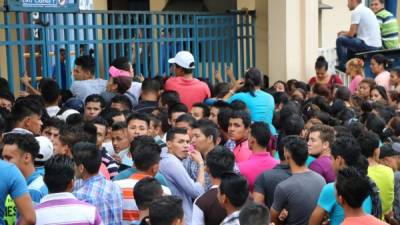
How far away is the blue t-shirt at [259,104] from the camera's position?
11.4m

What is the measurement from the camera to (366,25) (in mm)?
16516

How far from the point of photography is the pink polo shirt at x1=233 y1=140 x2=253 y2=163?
9062 mm

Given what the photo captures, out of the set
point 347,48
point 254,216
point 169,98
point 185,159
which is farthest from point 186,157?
point 347,48

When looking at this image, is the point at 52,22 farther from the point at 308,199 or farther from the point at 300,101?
the point at 308,199

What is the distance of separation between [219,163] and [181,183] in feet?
2.63

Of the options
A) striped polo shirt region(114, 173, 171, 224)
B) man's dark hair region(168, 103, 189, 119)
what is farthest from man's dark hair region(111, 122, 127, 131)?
striped polo shirt region(114, 173, 171, 224)

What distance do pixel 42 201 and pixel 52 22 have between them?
6.68m

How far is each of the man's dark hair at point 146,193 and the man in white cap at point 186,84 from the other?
5.49 meters

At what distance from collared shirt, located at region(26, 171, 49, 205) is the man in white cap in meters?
4.99

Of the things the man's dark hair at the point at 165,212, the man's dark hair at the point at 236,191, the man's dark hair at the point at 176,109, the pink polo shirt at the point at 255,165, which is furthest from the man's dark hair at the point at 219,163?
the man's dark hair at the point at 176,109

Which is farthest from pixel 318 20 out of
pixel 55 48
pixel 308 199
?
pixel 308 199

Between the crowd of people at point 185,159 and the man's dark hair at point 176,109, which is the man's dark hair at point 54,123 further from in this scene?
the man's dark hair at point 176,109

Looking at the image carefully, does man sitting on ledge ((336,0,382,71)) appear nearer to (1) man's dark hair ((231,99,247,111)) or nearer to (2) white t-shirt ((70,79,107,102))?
(1) man's dark hair ((231,99,247,111))

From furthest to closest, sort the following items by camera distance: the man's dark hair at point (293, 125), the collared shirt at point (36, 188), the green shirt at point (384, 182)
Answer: the man's dark hair at point (293, 125)
the green shirt at point (384, 182)
the collared shirt at point (36, 188)
